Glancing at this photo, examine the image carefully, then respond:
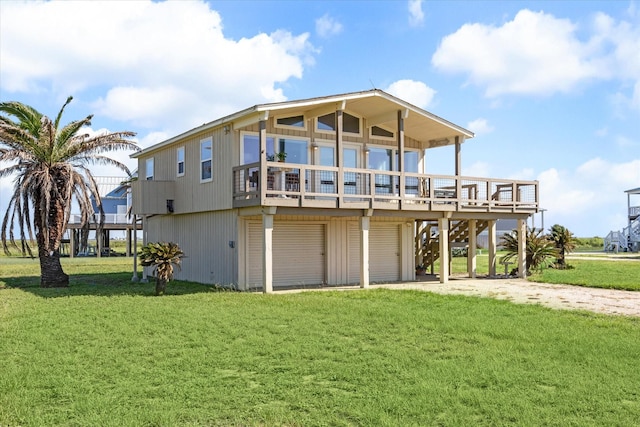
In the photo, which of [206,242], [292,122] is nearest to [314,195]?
[292,122]

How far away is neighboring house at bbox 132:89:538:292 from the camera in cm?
1683

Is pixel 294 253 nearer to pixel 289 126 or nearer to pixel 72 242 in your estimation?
pixel 289 126

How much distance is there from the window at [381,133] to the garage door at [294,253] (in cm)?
366

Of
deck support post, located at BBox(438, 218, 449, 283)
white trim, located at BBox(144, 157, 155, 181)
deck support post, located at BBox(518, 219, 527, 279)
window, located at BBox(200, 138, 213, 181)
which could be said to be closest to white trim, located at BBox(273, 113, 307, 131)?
window, located at BBox(200, 138, 213, 181)

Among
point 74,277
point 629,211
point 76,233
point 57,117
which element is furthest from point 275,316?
point 629,211

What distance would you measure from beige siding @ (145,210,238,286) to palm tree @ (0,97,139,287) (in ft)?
10.3

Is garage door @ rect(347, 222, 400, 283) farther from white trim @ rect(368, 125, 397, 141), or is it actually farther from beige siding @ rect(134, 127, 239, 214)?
beige siding @ rect(134, 127, 239, 214)

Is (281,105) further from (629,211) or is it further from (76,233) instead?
(629,211)

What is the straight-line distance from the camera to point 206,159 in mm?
18938

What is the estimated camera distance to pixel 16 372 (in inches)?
305

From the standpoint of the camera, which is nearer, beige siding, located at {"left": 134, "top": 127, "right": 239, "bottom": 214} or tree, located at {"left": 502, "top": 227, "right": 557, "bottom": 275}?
beige siding, located at {"left": 134, "top": 127, "right": 239, "bottom": 214}

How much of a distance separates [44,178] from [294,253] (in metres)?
7.87

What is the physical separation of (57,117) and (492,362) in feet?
53.6

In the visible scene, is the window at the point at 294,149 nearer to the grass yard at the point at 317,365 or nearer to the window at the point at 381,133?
the window at the point at 381,133
